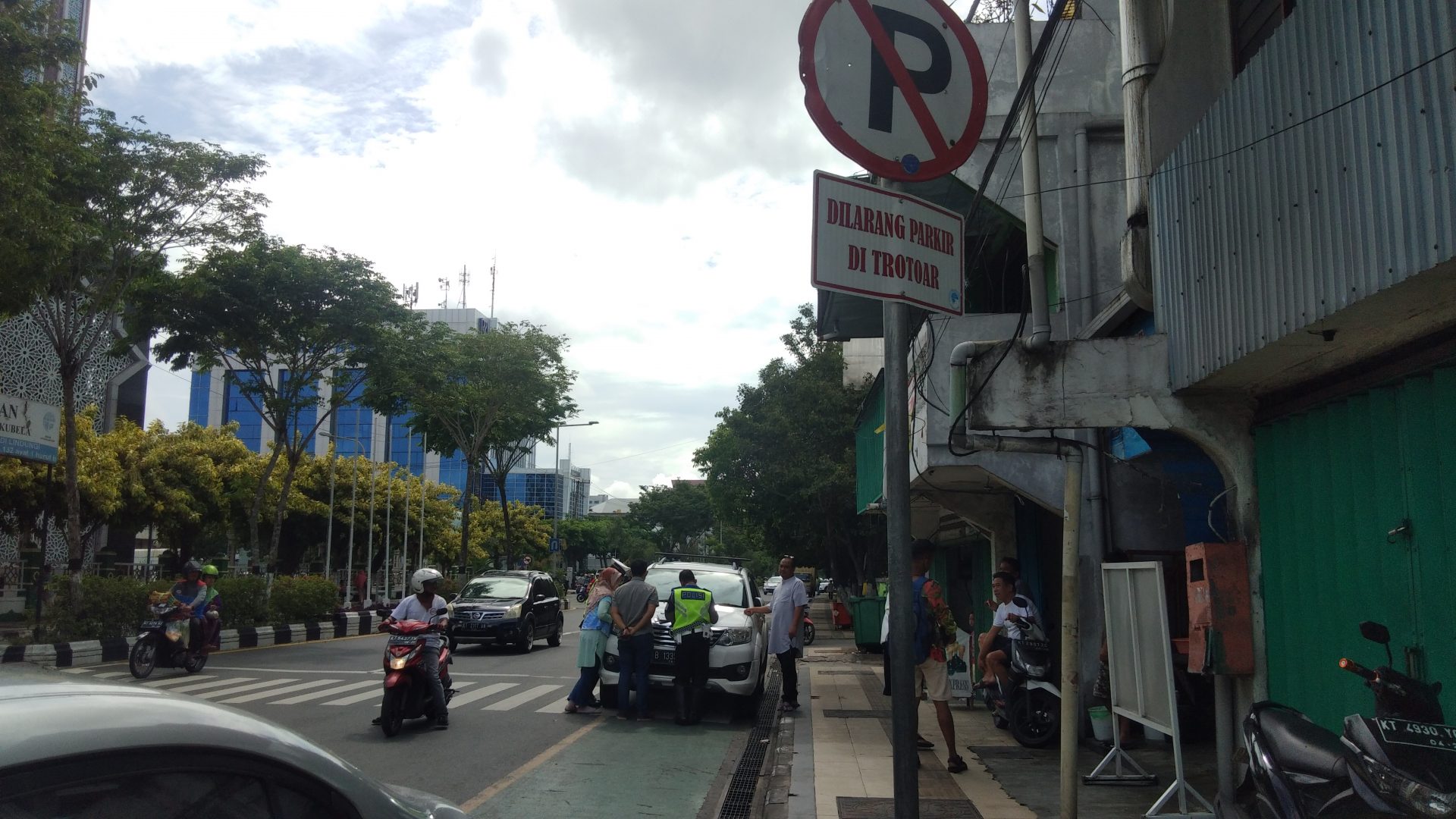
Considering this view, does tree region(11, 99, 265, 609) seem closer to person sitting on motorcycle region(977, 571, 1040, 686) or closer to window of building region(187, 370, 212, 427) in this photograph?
person sitting on motorcycle region(977, 571, 1040, 686)

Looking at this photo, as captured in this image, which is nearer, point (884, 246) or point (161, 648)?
point (884, 246)

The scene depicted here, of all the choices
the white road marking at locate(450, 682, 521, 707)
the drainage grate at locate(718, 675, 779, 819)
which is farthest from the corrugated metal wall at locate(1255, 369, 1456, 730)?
the white road marking at locate(450, 682, 521, 707)

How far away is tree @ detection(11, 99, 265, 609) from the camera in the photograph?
1705 cm

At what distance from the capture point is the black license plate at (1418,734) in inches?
146

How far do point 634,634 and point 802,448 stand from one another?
20825 millimetres

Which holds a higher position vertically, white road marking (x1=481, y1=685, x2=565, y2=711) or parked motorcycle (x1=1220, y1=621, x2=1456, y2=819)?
parked motorcycle (x1=1220, y1=621, x2=1456, y2=819)

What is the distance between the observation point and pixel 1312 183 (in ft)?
16.0

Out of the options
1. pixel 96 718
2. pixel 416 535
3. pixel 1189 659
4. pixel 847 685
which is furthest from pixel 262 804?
pixel 416 535

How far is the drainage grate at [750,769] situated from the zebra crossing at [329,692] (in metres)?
2.39

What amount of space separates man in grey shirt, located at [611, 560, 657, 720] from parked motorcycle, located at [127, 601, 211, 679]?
274 inches

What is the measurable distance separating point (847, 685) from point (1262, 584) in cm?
945

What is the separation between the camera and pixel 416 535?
55062 mm

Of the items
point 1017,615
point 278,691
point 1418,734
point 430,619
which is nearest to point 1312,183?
point 1418,734

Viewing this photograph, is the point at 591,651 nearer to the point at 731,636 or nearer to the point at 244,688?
the point at 731,636
